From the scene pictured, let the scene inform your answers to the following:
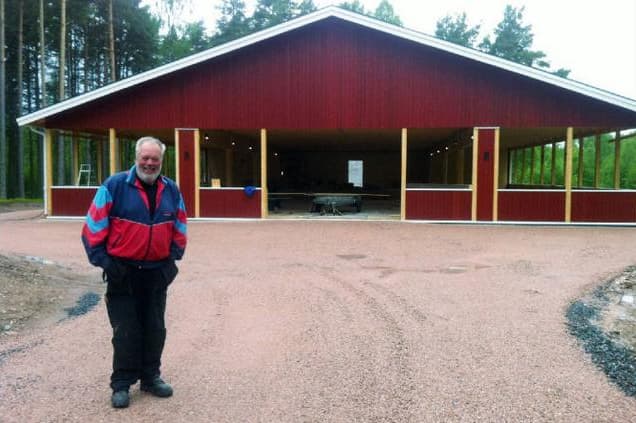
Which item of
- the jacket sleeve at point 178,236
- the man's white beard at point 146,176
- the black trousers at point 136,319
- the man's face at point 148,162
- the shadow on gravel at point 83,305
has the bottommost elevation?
the shadow on gravel at point 83,305

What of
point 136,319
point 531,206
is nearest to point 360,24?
point 531,206

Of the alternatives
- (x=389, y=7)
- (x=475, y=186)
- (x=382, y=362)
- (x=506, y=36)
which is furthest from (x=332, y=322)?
(x=389, y=7)

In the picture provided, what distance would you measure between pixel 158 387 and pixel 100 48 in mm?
29169

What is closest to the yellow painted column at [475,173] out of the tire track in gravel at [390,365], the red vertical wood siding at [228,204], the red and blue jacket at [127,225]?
the red vertical wood siding at [228,204]

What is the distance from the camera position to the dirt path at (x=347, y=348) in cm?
318

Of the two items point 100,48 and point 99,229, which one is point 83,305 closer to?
point 99,229

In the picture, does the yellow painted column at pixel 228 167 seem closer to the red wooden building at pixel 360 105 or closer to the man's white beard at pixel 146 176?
the red wooden building at pixel 360 105

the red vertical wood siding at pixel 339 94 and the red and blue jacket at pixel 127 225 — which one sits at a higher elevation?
the red vertical wood siding at pixel 339 94

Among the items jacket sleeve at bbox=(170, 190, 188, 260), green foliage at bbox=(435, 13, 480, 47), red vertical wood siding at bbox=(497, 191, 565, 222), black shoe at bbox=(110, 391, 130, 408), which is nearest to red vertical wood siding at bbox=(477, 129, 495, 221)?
red vertical wood siding at bbox=(497, 191, 565, 222)

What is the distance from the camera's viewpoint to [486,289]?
21.3ft

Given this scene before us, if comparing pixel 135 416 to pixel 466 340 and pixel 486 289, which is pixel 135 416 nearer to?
pixel 466 340

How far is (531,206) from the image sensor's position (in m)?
13.9

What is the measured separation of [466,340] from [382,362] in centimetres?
91

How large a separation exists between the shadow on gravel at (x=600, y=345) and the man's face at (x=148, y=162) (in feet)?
10.2
